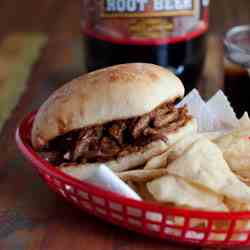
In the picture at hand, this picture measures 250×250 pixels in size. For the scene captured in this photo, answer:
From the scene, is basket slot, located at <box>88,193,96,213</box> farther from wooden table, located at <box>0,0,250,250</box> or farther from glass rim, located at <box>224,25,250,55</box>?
glass rim, located at <box>224,25,250,55</box>

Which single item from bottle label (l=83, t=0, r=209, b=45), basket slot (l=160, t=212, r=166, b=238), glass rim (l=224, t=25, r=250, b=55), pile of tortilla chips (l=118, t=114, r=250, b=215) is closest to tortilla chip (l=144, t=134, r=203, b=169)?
pile of tortilla chips (l=118, t=114, r=250, b=215)

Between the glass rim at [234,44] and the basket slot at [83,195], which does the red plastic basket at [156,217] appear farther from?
the glass rim at [234,44]

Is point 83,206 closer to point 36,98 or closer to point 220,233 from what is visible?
point 220,233

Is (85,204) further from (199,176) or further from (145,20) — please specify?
(145,20)

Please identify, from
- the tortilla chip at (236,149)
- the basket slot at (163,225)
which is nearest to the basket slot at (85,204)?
the basket slot at (163,225)

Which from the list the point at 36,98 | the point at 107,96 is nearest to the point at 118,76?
the point at 107,96

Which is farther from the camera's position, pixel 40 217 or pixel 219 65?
pixel 219 65

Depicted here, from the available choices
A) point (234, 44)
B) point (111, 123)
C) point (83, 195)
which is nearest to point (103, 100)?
point (111, 123)
